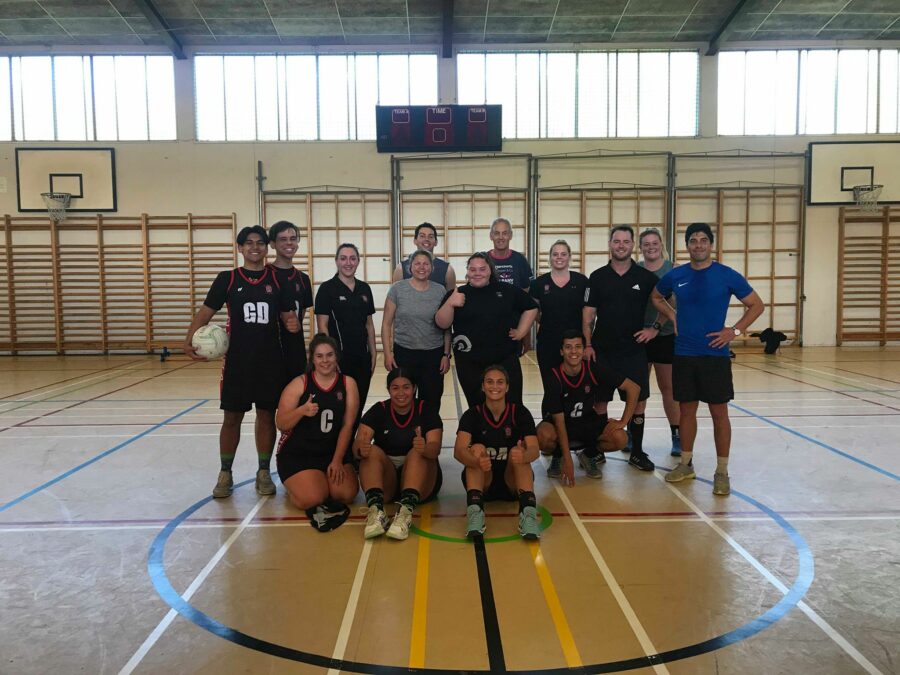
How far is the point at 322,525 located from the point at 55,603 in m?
1.32

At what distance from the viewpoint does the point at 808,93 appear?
14.0m

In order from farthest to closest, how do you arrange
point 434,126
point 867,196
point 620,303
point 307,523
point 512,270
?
point 867,196 < point 434,126 < point 512,270 < point 620,303 < point 307,523

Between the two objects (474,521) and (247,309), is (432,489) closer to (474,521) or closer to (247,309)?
(474,521)

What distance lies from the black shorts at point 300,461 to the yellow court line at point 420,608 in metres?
0.80

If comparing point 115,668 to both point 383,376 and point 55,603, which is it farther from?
point 383,376

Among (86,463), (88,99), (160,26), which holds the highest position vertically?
(160,26)

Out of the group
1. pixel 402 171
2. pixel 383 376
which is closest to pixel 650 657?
pixel 383 376

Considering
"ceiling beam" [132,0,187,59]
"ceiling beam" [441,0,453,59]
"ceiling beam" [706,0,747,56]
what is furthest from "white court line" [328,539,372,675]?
"ceiling beam" [706,0,747,56]

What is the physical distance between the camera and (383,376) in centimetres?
1082

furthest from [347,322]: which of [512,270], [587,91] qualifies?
[587,91]

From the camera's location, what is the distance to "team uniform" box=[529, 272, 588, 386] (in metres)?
4.83

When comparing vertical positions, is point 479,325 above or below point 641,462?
above

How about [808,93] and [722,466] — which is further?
[808,93]

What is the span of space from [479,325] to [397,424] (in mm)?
933
